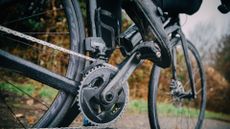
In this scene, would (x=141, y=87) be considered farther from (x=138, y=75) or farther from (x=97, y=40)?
(x=97, y=40)

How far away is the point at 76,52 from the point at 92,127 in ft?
1.18

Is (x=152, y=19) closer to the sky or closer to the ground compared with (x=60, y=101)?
closer to the sky

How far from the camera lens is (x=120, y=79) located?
169 cm

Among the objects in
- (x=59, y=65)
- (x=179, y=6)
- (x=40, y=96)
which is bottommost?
(x=40, y=96)

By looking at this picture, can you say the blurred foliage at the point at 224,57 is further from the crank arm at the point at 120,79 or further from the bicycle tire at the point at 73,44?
the bicycle tire at the point at 73,44

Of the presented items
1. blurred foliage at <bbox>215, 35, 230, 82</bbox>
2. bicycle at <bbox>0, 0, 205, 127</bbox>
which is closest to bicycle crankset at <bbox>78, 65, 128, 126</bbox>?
bicycle at <bbox>0, 0, 205, 127</bbox>

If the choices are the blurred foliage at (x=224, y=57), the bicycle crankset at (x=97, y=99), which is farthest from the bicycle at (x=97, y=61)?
the blurred foliage at (x=224, y=57)

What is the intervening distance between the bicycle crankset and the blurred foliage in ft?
37.3

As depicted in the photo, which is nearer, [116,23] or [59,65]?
[116,23]

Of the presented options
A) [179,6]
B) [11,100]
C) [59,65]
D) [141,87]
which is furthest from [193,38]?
[179,6]

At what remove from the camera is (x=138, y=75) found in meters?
8.14

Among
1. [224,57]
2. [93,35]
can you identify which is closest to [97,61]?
[93,35]

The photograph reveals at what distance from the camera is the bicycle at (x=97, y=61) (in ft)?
5.05

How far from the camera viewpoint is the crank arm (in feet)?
5.31
